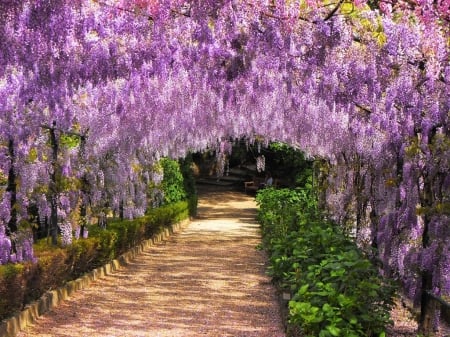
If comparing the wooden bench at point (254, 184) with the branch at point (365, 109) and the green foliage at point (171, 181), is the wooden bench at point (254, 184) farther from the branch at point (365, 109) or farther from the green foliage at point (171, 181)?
the branch at point (365, 109)

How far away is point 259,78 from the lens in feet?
30.3

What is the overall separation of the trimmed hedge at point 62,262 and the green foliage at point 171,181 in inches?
213

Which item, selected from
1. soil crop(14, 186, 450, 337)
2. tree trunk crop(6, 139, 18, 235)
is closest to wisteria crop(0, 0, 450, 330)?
tree trunk crop(6, 139, 18, 235)

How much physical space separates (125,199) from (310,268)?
8.99 metres

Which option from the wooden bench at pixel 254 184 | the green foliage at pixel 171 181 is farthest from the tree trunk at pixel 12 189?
the wooden bench at pixel 254 184

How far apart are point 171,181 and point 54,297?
14.0m

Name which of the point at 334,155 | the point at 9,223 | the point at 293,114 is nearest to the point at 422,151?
the point at 9,223

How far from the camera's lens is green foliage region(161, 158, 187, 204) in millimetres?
21298

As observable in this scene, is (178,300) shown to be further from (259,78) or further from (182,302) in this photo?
(259,78)

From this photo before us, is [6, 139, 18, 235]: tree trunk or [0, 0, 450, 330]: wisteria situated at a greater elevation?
[0, 0, 450, 330]: wisteria

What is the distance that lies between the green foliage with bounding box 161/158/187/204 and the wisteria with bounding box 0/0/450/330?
10.5m

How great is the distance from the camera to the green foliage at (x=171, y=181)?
69.9 ft

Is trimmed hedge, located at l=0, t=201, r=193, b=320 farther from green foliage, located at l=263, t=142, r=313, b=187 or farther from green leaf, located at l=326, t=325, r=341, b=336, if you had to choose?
green foliage, located at l=263, t=142, r=313, b=187

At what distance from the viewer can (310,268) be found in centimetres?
565
